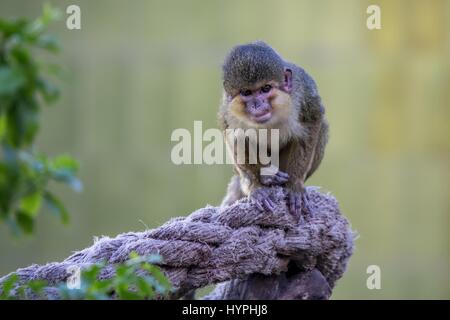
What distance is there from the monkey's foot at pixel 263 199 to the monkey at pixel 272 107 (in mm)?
430

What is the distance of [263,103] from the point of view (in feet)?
18.1

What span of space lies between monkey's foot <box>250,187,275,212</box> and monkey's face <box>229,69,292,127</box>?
717 millimetres

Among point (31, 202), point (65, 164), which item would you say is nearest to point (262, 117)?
point (65, 164)

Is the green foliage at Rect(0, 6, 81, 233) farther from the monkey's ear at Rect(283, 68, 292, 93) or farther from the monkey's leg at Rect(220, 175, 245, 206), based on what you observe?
the monkey's leg at Rect(220, 175, 245, 206)

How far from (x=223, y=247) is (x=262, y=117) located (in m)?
1.55

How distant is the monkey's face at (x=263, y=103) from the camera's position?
5.51 meters

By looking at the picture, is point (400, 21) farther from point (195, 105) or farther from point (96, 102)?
point (96, 102)

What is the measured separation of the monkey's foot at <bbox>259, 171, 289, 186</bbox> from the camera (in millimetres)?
5461

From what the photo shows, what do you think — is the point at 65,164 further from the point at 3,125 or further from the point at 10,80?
the point at 10,80

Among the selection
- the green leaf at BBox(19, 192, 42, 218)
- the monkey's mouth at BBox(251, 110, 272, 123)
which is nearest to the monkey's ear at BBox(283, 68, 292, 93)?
the monkey's mouth at BBox(251, 110, 272, 123)

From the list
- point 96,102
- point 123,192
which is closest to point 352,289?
point 123,192

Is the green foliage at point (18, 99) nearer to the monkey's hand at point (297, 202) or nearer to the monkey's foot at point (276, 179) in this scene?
the monkey's hand at point (297, 202)

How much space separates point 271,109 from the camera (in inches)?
218

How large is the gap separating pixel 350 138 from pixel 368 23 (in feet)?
4.41
